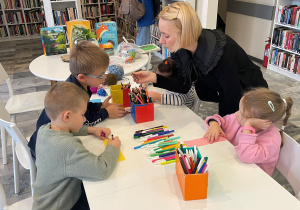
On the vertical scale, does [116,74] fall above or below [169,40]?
below

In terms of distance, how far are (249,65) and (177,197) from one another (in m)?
1.03

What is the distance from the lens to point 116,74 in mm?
2115

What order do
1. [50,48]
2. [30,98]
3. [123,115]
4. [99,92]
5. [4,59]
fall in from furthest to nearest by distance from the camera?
[4,59]
[50,48]
[30,98]
[99,92]
[123,115]

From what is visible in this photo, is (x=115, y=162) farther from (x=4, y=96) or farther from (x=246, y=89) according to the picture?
(x=4, y=96)

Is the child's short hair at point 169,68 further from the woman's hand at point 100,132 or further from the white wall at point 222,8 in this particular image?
the white wall at point 222,8

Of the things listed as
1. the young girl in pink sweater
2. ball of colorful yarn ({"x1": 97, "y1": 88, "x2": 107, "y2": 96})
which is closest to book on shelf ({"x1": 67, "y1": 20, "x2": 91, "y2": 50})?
ball of colorful yarn ({"x1": 97, "y1": 88, "x2": 107, "y2": 96})

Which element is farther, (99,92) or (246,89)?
(99,92)

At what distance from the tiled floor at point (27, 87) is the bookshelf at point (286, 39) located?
6.4 inches

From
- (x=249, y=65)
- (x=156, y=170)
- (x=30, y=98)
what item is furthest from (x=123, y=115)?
(x=30, y=98)

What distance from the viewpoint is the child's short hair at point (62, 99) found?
116 centimetres

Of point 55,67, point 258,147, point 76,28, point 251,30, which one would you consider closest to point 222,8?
point 251,30

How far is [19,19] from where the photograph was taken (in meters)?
6.98

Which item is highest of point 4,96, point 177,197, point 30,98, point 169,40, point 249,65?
point 169,40

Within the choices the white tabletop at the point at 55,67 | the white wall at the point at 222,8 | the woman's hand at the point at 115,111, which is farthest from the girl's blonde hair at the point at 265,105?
the white wall at the point at 222,8
